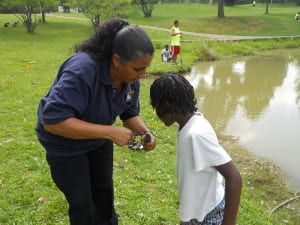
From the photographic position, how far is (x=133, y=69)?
2.21 m

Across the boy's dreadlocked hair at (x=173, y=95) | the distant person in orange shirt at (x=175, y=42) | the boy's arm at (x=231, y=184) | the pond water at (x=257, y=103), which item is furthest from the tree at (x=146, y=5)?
the boy's arm at (x=231, y=184)

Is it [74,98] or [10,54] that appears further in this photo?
[10,54]

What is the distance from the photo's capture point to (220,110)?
30.7ft

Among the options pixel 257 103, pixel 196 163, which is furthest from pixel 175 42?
pixel 196 163

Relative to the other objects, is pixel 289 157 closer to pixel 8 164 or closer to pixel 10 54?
pixel 8 164

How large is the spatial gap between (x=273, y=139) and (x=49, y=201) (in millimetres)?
4998

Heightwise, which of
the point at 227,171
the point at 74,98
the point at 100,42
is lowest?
the point at 227,171

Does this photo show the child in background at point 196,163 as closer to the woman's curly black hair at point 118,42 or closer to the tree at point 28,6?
the woman's curly black hair at point 118,42

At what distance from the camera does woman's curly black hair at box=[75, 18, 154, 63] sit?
212 cm

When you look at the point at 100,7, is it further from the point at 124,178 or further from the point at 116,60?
the point at 116,60

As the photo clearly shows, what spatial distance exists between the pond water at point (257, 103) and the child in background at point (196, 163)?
389 cm

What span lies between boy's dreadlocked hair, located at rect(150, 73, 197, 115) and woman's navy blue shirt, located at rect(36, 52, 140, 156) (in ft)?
1.13

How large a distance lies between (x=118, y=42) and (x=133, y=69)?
0.58 feet

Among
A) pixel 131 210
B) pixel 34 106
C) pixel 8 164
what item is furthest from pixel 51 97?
pixel 34 106
